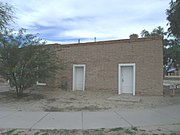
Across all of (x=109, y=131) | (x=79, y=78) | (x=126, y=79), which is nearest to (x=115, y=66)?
(x=126, y=79)

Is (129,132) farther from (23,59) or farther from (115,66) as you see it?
(115,66)

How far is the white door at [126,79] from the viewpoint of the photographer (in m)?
18.8

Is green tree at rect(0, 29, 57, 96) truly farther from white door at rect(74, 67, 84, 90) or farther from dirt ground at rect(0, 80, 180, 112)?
white door at rect(74, 67, 84, 90)

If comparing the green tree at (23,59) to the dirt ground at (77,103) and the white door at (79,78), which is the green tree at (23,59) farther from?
the white door at (79,78)

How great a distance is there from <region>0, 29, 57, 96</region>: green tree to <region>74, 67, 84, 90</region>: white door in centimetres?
480

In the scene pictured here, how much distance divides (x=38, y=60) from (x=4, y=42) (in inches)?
90.4

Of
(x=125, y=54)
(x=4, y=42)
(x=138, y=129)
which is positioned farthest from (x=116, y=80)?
(x=138, y=129)

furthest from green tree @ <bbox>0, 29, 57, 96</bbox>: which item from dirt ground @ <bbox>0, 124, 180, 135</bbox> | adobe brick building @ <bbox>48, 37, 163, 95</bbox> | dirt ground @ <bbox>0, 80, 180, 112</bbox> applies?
dirt ground @ <bbox>0, 124, 180, 135</bbox>

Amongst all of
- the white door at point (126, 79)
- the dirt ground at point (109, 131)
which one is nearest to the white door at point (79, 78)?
the white door at point (126, 79)

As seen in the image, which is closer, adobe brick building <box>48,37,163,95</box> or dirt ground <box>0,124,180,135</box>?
dirt ground <box>0,124,180,135</box>

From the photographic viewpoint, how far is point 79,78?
21219 mm

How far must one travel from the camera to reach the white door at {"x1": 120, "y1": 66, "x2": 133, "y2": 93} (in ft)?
61.6

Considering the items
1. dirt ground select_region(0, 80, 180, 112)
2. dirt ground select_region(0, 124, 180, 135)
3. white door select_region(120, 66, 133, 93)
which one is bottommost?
dirt ground select_region(0, 124, 180, 135)

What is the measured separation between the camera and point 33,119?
380 inches
